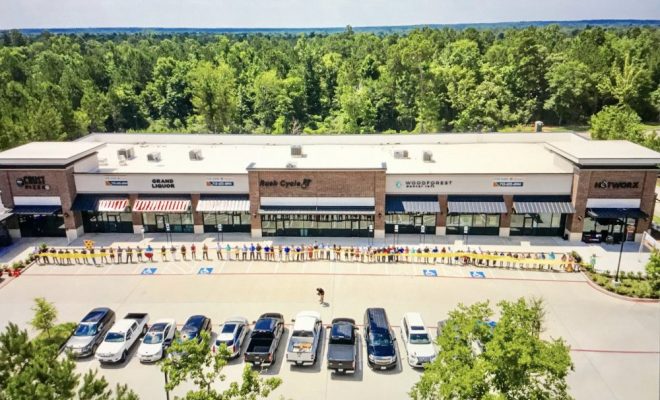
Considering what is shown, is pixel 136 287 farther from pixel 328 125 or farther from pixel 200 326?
pixel 328 125

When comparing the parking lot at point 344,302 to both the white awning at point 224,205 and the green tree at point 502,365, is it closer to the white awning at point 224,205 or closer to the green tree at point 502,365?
the white awning at point 224,205

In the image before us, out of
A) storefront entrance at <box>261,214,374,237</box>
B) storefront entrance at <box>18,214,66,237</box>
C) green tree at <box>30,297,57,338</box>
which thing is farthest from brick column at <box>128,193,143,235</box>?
green tree at <box>30,297,57,338</box>

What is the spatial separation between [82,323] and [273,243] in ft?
50.9

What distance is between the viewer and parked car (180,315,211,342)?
26.4 metres

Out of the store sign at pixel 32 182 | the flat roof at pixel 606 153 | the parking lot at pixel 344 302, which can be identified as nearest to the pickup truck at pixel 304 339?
the parking lot at pixel 344 302

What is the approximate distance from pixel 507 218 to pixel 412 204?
7.47m

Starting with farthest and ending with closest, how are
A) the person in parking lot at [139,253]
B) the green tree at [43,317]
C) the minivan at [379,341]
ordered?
the person in parking lot at [139,253] < the green tree at [43,317] < the minivan at [379,341]

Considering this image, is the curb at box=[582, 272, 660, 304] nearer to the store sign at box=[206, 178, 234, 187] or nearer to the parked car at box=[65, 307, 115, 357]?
the store sign at box=[206, 178, 234, 187]

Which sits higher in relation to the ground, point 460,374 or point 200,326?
point 460,374

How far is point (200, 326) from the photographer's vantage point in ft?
88.9

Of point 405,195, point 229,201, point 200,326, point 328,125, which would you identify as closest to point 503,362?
point 200,326

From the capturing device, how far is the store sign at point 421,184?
3941 centimetres

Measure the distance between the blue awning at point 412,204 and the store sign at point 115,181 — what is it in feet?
67.2

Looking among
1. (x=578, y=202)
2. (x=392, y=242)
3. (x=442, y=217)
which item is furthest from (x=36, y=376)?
(x=578, y=202)
